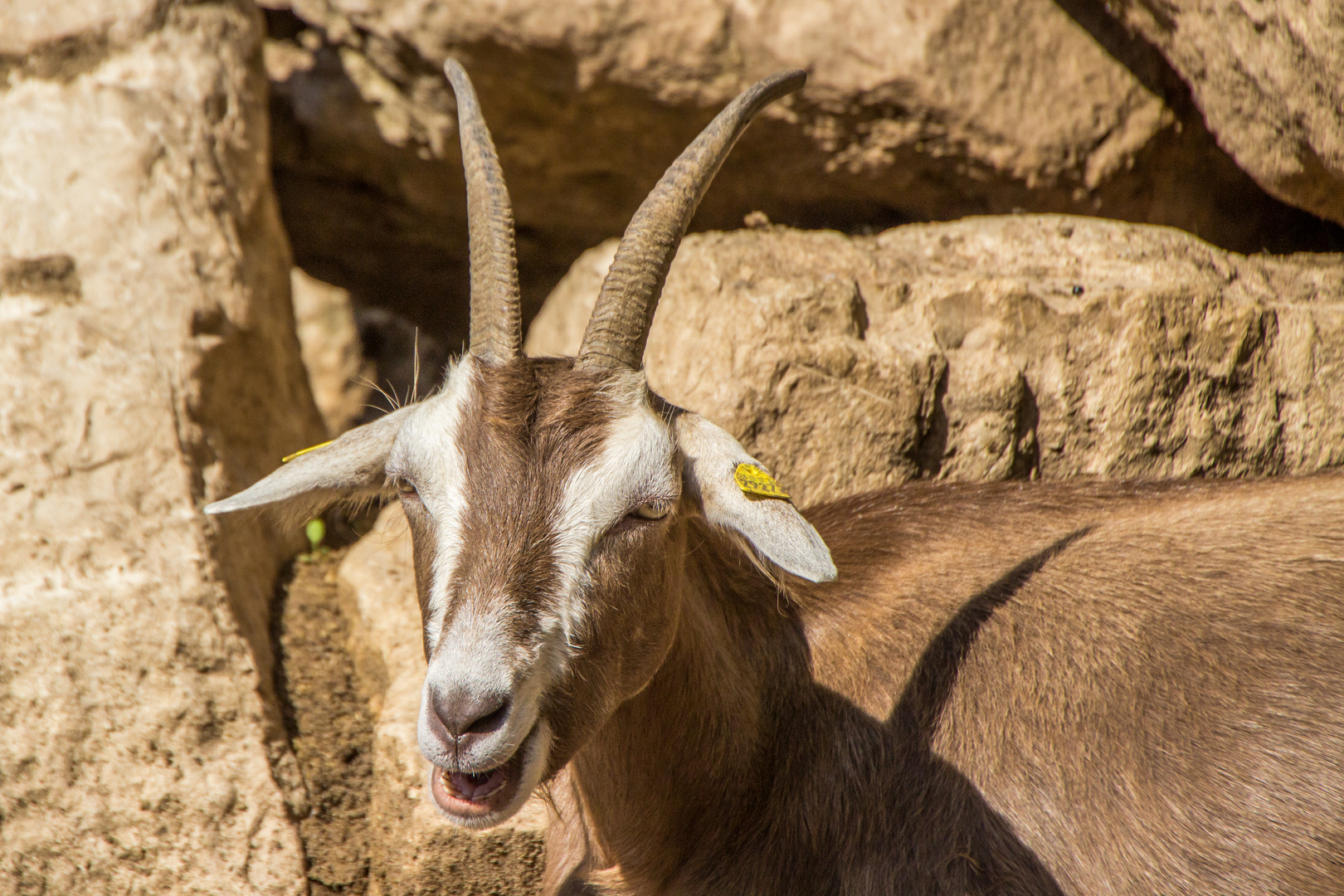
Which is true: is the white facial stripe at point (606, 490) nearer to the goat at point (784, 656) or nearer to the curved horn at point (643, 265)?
the goat at point (784, 656)

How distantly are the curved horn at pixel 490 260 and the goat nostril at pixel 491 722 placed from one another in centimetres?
104

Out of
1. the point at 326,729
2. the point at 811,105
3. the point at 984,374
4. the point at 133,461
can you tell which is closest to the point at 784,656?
the point at 984,374

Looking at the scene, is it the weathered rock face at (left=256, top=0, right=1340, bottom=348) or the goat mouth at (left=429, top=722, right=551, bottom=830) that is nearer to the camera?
the goat mouth at (left=429, top=722, right=551, bottom=830)

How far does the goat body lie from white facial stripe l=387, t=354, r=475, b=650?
737 mm

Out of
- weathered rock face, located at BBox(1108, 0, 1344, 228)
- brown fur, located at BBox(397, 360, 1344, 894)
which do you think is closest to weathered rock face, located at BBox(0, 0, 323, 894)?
brown fur, located at BBox(397, 360, 1344, 894)

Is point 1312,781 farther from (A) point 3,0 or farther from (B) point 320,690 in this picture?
(A) point 3,0

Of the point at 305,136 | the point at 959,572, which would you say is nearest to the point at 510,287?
the point at 959,572

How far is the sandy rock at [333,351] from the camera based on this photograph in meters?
9.26

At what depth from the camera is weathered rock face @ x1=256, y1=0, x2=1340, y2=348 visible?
513cm

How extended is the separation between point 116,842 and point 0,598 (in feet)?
3.14

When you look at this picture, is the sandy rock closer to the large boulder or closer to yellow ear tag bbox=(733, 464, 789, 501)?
the large boulder

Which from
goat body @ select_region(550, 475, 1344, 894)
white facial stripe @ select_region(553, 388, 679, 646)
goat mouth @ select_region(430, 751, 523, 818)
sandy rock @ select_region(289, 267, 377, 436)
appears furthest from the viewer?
sandy rock @ select_region(289, 267, 377, 436)

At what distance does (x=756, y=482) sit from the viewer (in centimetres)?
296

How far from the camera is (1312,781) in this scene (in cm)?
315
